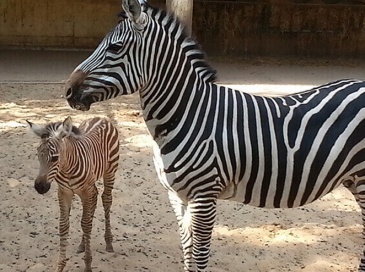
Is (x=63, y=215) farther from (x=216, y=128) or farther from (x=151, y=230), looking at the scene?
(x=216, y=128)

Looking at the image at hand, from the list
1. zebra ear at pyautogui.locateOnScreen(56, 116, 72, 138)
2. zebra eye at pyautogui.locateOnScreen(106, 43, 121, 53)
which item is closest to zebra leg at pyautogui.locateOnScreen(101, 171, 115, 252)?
zebra ear at pyautogui.locateOnScreen(56, 116, 72, 138)

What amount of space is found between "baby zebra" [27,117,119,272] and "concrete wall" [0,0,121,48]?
8.39m

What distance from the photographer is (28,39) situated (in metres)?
12.0

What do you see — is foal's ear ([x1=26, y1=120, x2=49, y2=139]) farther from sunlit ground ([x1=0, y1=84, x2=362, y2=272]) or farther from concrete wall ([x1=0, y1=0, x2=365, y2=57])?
concrete wall ([x1=0, y1=0, x2=365, y2=57])

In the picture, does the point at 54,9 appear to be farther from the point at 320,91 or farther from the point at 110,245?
the point at 320,91

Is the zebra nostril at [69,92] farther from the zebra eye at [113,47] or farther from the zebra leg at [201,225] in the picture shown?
the zebra leg at [201,225]

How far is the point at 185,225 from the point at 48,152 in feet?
3.21

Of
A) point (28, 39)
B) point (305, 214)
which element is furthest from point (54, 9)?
point (305, 214)

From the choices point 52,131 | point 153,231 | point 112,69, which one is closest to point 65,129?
point 52,131

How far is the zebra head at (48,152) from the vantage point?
323cm

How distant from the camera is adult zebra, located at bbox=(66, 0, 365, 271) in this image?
2912mm

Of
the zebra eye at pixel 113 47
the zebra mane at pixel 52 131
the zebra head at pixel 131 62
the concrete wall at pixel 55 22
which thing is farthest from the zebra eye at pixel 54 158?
the concrete wall at pixel 55 22

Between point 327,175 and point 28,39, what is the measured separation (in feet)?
33.1

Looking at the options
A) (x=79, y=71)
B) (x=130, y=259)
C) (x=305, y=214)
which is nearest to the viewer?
(x=79, y=71)
